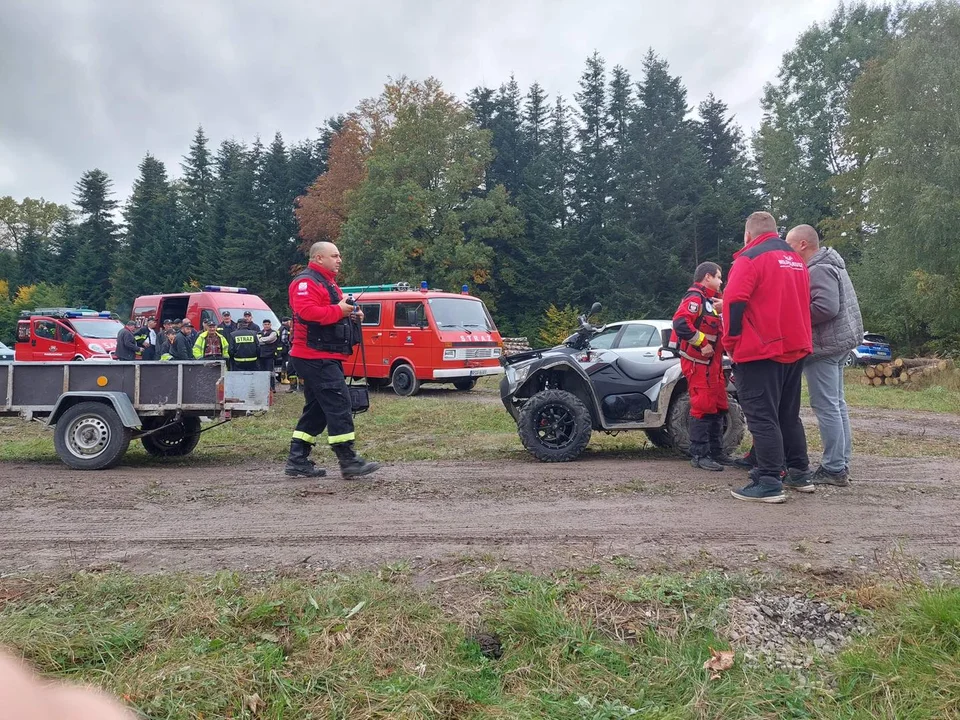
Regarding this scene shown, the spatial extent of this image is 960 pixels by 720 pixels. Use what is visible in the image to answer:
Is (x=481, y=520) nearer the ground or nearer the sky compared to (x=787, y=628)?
nearer the sky

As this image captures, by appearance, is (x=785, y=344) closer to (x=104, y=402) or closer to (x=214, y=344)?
(x=104, y=402)

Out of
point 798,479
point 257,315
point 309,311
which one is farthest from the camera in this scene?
point 257,315

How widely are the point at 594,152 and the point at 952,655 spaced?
42.5 metres

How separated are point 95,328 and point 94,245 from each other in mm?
51192

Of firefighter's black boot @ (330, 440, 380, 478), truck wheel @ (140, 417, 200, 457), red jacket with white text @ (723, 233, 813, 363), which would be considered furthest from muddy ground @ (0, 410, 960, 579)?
truck wheel @ (140, 417, 200, 457)

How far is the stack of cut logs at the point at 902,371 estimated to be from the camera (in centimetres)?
1825

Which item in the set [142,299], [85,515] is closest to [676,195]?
[142,299]

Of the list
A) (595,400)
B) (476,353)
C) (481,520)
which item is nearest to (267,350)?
(476,353)

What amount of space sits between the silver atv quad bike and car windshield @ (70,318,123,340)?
54.4 ft

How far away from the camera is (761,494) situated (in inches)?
→ 206

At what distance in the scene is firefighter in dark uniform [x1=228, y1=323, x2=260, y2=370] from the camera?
46.4ft

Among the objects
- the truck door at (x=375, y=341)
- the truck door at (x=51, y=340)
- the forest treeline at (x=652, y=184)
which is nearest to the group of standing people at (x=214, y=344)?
the truck door at (x=375, y=341)

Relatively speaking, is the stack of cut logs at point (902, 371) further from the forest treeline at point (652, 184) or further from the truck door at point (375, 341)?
the truck door at point (375, 341)

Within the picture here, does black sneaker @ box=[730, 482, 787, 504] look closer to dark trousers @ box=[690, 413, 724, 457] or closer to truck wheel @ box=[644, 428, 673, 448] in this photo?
dark trousers @ box=[690, 413, 724, 457]
